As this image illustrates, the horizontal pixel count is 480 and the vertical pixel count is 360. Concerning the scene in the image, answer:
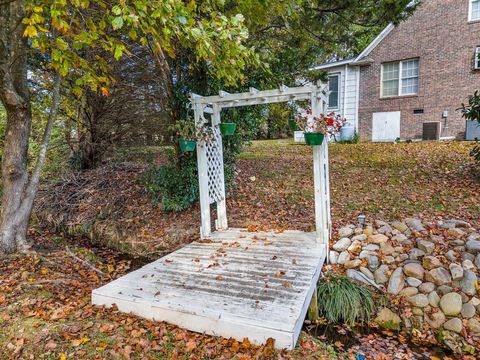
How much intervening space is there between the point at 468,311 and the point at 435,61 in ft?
34.5

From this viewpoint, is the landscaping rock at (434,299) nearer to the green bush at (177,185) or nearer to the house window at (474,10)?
the green bush at (177,185)

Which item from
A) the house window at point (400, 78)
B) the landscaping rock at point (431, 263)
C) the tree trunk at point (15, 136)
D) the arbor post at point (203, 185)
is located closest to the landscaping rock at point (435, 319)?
the landscaping rock at point (431, 263)

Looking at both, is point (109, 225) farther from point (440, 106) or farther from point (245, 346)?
point (440, 106)

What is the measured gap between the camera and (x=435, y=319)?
11.1ft

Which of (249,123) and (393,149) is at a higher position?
(249,123)

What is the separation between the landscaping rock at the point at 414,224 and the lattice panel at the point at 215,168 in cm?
284

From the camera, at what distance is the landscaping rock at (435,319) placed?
11.0 ft

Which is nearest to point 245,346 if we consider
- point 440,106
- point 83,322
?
point 83,322

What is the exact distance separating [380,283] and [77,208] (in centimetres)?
575

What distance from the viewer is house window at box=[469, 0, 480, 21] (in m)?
10.2

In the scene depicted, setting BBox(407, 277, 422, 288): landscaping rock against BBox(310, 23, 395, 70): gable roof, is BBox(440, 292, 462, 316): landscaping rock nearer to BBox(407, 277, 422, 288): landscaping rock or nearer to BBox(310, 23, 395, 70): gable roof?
BBox(407, 277, 422, 288): landscaping rock

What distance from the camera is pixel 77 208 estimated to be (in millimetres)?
6422

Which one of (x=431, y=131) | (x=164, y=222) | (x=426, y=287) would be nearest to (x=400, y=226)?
(x=426, y=287)

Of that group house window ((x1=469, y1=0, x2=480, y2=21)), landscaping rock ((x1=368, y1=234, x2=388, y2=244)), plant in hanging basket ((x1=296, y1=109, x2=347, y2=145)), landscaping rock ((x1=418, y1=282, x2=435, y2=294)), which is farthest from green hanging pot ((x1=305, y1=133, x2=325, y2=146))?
house window ((x1=469, y1=0, x2=480, y2=21))
